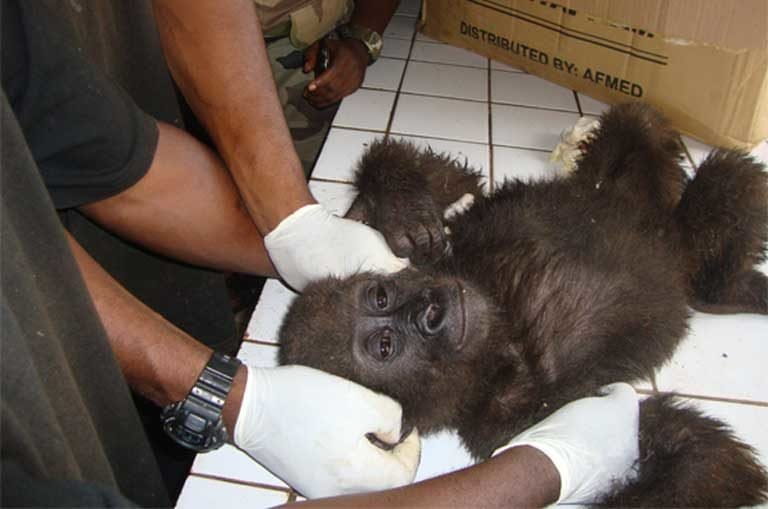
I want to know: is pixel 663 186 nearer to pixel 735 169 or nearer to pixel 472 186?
pixel 735 169

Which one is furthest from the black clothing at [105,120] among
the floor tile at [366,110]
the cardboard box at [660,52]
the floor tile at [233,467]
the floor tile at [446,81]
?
the cardboard box at [660,52]

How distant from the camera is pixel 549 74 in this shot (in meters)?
2.56

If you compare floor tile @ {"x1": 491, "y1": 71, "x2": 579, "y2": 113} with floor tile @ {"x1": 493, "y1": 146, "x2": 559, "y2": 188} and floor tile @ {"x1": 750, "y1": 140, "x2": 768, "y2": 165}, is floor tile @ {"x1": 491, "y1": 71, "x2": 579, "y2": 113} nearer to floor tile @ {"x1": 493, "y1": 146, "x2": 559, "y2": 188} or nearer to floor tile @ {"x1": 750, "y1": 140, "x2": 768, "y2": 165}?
floor tile @ {"x1": 493, "y1": 146, "x2": 559, "y2": 188}

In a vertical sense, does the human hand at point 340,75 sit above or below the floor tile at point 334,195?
above

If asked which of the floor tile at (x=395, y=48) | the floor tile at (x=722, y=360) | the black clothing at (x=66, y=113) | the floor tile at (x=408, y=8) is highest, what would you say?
the black clothing at (x=66, y=113)

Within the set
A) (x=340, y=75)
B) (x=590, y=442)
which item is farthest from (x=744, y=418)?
(x=340, y=75)

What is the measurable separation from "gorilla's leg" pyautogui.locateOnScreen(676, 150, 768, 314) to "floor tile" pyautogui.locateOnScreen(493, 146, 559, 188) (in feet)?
1.63

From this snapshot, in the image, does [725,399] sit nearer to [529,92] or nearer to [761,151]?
[761,151]

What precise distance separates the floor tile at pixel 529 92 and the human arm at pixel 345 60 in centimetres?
52

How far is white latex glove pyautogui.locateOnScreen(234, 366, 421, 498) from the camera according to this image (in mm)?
1228

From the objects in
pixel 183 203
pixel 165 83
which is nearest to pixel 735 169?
pixel 183 203

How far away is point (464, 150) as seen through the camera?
2.17m

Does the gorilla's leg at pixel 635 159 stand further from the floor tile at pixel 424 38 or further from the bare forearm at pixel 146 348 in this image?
the floor tile at pixel 424 38

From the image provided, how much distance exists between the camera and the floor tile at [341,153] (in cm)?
212
